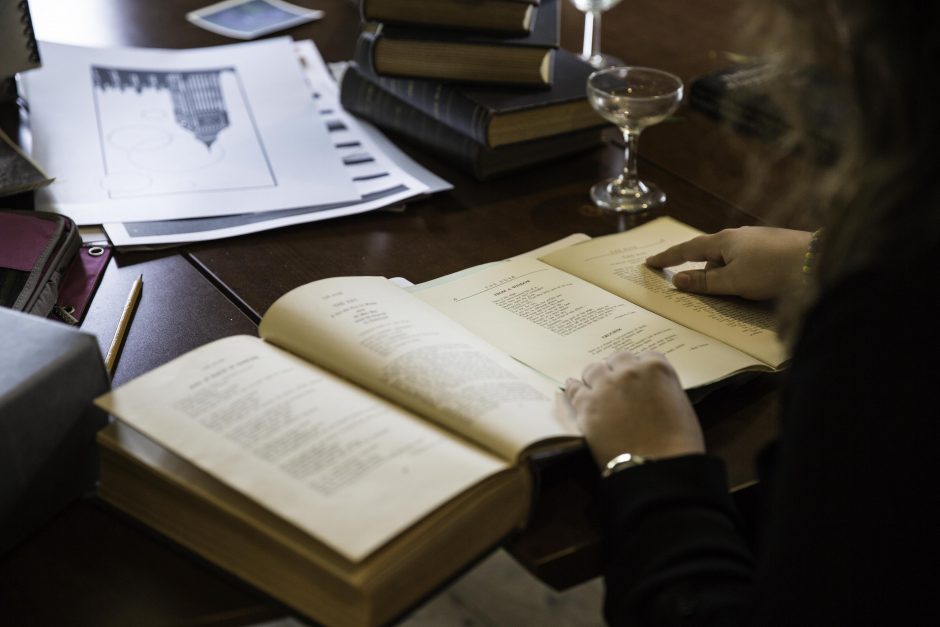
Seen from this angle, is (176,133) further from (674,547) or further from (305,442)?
(674,547)

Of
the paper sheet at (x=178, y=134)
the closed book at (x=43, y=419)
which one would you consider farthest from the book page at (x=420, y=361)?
the paper sheet at (x=178, y=134)

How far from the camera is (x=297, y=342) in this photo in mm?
902

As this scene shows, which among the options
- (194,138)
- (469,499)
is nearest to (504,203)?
(194,138)

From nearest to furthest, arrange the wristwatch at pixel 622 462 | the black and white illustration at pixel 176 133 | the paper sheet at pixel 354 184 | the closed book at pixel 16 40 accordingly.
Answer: the wristwatch at pixel 622 462 → the paper sheet at pixel 354 184 → the black and white illustration at pixel 176 133 → the closed book at pixel 16 40

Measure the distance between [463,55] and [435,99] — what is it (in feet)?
0.22

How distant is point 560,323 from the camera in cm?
102

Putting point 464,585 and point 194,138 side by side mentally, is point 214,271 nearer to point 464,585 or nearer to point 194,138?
point 194,138

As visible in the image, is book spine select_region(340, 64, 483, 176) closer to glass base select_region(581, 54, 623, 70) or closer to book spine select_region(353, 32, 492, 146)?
book spine select_region(353, 32, 492, 146)

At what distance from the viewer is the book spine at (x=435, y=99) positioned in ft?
4.42

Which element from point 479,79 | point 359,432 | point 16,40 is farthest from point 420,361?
point 16,40

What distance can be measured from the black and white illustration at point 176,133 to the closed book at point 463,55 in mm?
222

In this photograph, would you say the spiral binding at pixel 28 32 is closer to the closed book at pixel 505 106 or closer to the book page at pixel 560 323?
the closed book at pixel 505 106

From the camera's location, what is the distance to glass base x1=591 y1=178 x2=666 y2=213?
4.33 feet

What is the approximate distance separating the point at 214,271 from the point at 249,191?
Answer: 0.61ft
